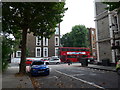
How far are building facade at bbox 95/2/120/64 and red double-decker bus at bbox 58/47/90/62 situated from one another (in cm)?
1141

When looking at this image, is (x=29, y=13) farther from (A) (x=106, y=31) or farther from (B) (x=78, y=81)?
(A) (x=106, y=31)

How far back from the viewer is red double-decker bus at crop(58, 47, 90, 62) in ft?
116

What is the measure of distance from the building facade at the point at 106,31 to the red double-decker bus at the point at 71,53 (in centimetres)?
1141

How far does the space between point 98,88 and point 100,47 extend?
19.1 metres

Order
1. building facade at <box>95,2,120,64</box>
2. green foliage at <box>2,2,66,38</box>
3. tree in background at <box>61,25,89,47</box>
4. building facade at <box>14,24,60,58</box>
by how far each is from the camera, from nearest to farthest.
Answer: green foliage at <box>2,2,66,38</box>, building facade at <box>95,2,120,64</box>, building facade at <box>14,24,60,58</box>, tree in background at <box>61,25,89,47</box>

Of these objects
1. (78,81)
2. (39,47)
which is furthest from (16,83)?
(39,47)

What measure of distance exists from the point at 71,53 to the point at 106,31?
14.6 metres

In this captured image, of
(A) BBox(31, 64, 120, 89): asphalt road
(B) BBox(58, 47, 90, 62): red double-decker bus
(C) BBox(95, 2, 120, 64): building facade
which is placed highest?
(C) BBox(95, 2, 120, 64): building facade

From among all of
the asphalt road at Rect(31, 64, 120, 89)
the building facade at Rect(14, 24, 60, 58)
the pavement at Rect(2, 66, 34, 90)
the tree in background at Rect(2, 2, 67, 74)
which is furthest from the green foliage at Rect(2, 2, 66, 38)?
the building facade at Rect(14, 24, 60, 58)

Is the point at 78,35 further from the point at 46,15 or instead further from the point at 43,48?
the point at 46,15

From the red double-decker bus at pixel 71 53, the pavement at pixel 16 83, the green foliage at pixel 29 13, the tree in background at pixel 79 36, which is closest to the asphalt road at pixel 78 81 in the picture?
the pavement at pixel 16 83

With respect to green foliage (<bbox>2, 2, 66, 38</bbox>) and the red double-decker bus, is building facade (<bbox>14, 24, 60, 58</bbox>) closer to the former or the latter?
the red double-decker bus

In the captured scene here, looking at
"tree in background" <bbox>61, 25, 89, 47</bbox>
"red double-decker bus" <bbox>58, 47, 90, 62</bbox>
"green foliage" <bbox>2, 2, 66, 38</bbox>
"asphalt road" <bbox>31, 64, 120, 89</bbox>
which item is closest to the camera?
"asphalt road" <bbox>31, 64, 120, 89</bbox>

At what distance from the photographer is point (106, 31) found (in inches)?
922
